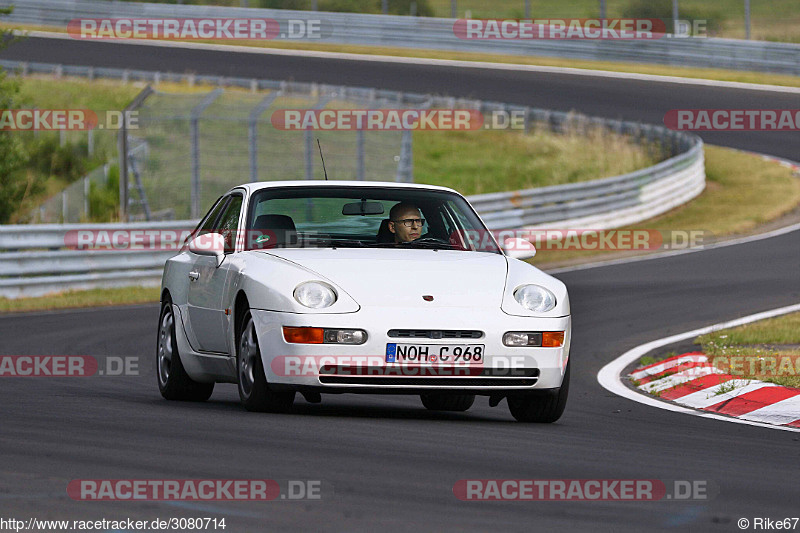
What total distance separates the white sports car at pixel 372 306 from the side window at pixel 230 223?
0.03m

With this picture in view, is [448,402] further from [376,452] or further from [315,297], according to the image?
[376,452]

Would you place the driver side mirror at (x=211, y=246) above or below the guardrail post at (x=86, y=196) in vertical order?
above

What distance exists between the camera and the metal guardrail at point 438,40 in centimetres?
4450

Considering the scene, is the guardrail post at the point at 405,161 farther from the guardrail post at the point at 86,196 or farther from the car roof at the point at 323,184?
the car roof at the point at 323,184

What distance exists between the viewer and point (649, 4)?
185ft

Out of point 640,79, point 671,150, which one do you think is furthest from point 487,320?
point 640,79

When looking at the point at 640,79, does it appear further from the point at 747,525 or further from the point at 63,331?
the point at 747,525

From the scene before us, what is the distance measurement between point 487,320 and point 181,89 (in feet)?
107

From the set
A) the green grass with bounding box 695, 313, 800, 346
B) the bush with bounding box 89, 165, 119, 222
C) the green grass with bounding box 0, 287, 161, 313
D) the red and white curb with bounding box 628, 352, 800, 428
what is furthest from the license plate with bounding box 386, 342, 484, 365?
the bush with bounding box 89, 165, 119, 222

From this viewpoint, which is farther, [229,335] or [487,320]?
[229,335]

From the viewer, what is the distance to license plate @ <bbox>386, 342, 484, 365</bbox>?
8.24 metres

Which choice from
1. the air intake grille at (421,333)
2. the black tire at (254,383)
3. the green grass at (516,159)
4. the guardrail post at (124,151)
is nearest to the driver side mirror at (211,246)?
the black tire at (254,383)

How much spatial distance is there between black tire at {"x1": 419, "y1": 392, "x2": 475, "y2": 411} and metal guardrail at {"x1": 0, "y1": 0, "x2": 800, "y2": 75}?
3576cm

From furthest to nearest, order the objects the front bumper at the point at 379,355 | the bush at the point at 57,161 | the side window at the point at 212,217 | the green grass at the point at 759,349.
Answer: the bush at the point at 57,161 → the green grass at the point at 759,349 → the side window at the point at 212,217 → the front bumper at the point at 379,355
